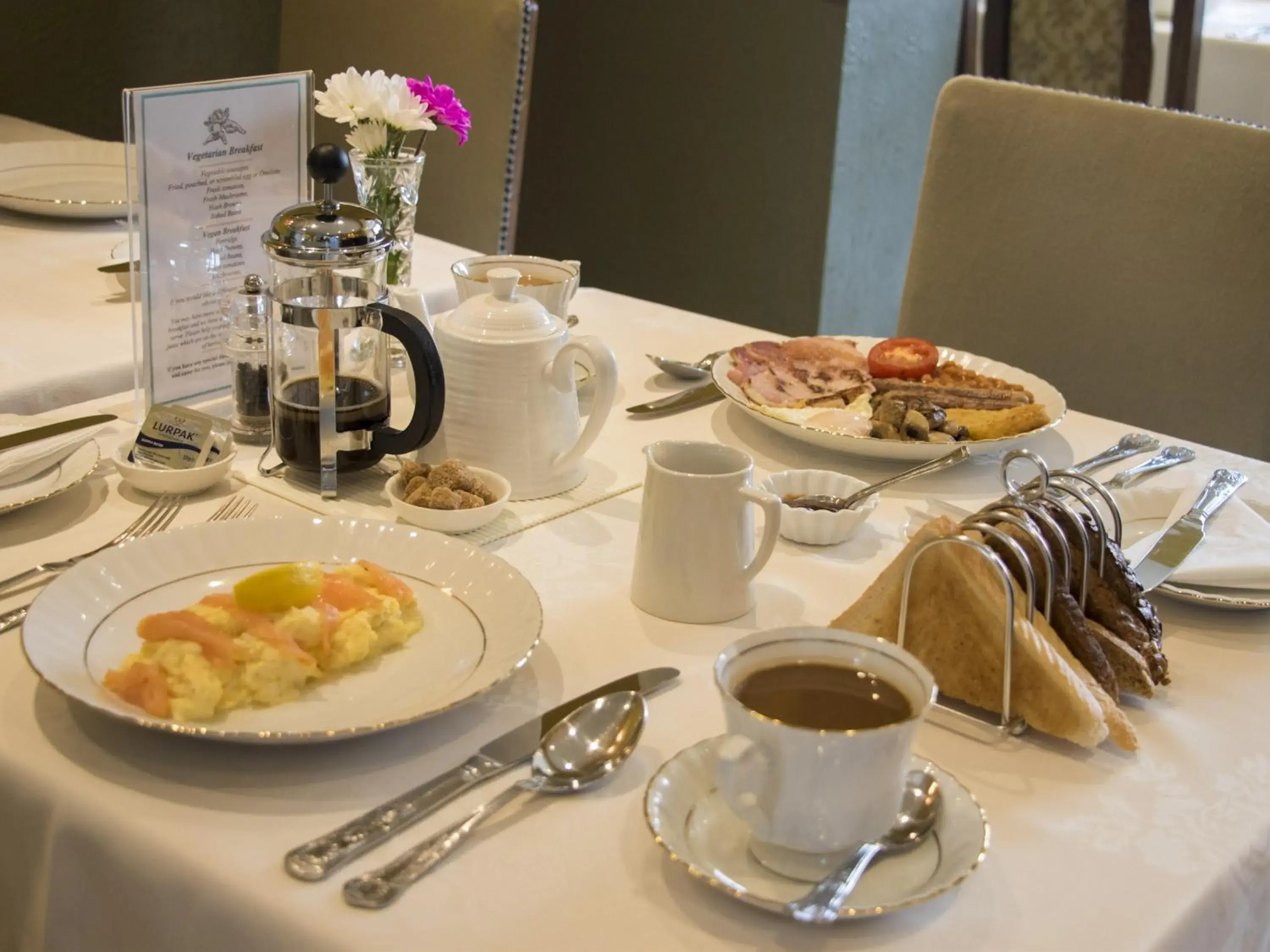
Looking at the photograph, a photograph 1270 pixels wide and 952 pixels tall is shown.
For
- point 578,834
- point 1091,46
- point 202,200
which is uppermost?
point 1091,46

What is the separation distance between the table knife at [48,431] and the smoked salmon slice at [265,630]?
1.14ft

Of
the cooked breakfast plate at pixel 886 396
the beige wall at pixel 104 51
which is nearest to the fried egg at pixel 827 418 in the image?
the cooked breakfast plate at pixel 886 396

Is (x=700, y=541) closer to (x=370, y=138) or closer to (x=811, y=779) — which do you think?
(x=811, y=779)

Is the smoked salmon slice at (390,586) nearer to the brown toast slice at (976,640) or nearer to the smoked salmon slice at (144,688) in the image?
the smoked salmon slice at (144,688)

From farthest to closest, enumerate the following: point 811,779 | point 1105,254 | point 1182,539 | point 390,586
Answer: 1. point 1105,254
2. point 1182,539
3. point 390,586
4. point 811,779

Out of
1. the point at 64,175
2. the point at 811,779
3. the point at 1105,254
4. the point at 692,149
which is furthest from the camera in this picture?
the point at 692,149

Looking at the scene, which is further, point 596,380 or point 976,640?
point 596,380

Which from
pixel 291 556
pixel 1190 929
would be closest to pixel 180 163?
pixel 291 556

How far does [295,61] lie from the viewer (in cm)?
238

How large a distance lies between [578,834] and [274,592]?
24cm

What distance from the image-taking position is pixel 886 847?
0.66 meters

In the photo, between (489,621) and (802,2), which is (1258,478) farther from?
(802,2)

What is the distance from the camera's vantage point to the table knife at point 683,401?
4.22 feet

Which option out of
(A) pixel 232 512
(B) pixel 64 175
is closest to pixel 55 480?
(A) pixel 232 512
